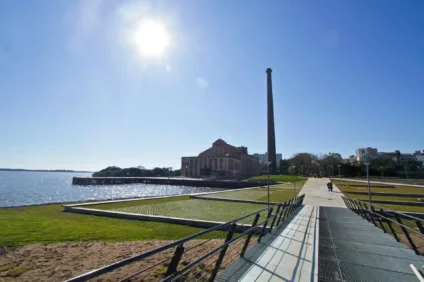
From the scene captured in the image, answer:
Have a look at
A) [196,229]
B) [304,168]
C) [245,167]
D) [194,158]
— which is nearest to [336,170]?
[304,168]

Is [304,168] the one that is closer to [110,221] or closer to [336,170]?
[336,170]

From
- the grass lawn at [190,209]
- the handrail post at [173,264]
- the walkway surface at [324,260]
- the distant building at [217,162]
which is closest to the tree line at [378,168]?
the distant building at [217,162]

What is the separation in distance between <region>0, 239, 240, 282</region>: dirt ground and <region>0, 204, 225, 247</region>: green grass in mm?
764

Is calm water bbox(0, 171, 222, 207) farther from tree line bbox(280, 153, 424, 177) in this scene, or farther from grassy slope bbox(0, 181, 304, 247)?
tree line bbox(280, 153, 424, 177)

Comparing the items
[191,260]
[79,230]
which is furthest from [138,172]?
[191,260]

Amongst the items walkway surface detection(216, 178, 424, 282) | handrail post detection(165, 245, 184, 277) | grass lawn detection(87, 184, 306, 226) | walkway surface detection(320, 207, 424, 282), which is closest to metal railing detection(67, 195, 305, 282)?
handrail post detection(165, 245, 184, 277)

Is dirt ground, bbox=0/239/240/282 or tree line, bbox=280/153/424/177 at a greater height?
tree line, bbox=280/153/424/177

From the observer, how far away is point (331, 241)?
253 inches

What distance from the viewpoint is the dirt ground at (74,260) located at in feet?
18.2

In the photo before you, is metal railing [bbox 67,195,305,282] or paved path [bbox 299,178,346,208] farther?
paved path [bbox 299,178,346,208]

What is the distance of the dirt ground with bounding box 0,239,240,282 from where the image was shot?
5551 mm

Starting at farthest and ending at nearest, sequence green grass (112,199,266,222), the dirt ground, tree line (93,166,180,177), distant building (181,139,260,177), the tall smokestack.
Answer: tree line (93,166,180,177)
distant building (181,139,260,177)
the tall smokestack
green grass (112,199,266,222)
the dirt ground

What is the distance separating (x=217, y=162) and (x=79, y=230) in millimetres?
90611

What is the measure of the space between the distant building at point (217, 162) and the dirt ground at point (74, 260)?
86.7 m
